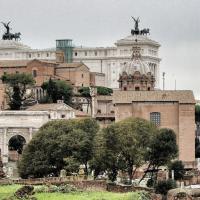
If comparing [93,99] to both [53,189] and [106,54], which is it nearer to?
[106,54]

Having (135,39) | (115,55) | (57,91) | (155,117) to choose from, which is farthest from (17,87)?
(115,55)

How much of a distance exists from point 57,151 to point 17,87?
5535cm

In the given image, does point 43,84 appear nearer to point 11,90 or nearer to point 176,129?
point 11,90

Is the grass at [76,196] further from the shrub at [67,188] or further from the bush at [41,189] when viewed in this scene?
the shrub at [67,188]

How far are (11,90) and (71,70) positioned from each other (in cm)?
1870

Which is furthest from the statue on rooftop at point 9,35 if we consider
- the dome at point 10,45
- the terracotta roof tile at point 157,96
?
the terracotta roof tile at point 157,96

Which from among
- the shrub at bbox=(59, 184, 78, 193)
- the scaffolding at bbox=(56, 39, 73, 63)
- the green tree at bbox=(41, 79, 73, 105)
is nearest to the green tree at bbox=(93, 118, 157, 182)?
the shrub at bbox=(59, 184, 78, 193)

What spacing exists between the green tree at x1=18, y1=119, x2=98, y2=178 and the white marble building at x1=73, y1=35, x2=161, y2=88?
297ft

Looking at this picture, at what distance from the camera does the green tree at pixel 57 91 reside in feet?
378

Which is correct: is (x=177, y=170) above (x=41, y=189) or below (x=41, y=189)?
above

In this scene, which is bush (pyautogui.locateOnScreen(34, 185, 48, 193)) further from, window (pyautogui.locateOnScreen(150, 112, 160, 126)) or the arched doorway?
the arched doorway

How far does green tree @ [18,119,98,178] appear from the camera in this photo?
5826 centimetres

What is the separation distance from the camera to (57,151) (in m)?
60.1

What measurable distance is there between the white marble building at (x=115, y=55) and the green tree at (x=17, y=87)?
35.5 m
